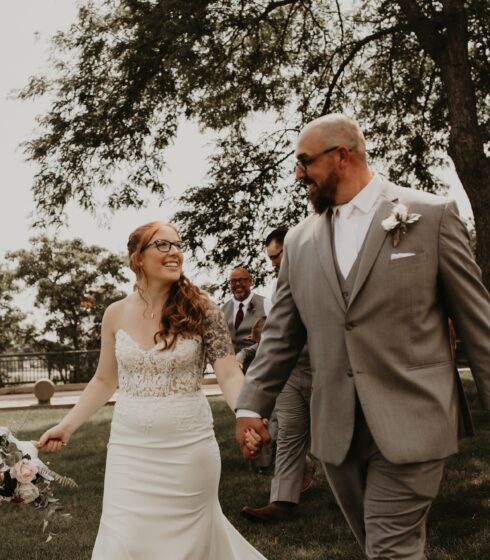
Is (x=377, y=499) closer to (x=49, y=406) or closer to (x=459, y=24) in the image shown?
(x=459, y=24)

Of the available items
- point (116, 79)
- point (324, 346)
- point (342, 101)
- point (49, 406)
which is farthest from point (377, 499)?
point (49, 406)

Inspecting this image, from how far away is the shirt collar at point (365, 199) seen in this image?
3.81 meters

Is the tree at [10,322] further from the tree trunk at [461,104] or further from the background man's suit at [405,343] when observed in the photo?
the background man's suit at [405,343]

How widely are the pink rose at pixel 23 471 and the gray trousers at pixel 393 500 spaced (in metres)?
1.61

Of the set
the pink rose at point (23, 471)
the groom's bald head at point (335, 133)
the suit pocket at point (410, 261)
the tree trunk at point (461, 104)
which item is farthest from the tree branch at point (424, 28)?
the pink rose at point (23, 471)

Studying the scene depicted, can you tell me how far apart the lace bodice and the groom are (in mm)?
1281

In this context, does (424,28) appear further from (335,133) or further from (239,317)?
(335,133)

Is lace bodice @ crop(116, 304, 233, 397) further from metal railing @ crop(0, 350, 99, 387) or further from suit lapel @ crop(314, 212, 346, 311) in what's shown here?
metal railing @ crop(0, 350, 99, 387)

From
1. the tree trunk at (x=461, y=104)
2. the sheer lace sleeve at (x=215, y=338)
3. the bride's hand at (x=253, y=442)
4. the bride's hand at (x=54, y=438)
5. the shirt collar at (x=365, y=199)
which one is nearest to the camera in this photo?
the shirt collar at (x=365, y=199)

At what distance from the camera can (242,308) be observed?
9391mm

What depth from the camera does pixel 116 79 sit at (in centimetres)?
1462

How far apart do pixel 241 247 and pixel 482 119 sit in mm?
5107

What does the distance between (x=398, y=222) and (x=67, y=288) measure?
36.7 metres

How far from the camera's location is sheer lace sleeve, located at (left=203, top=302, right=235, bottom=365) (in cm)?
499
